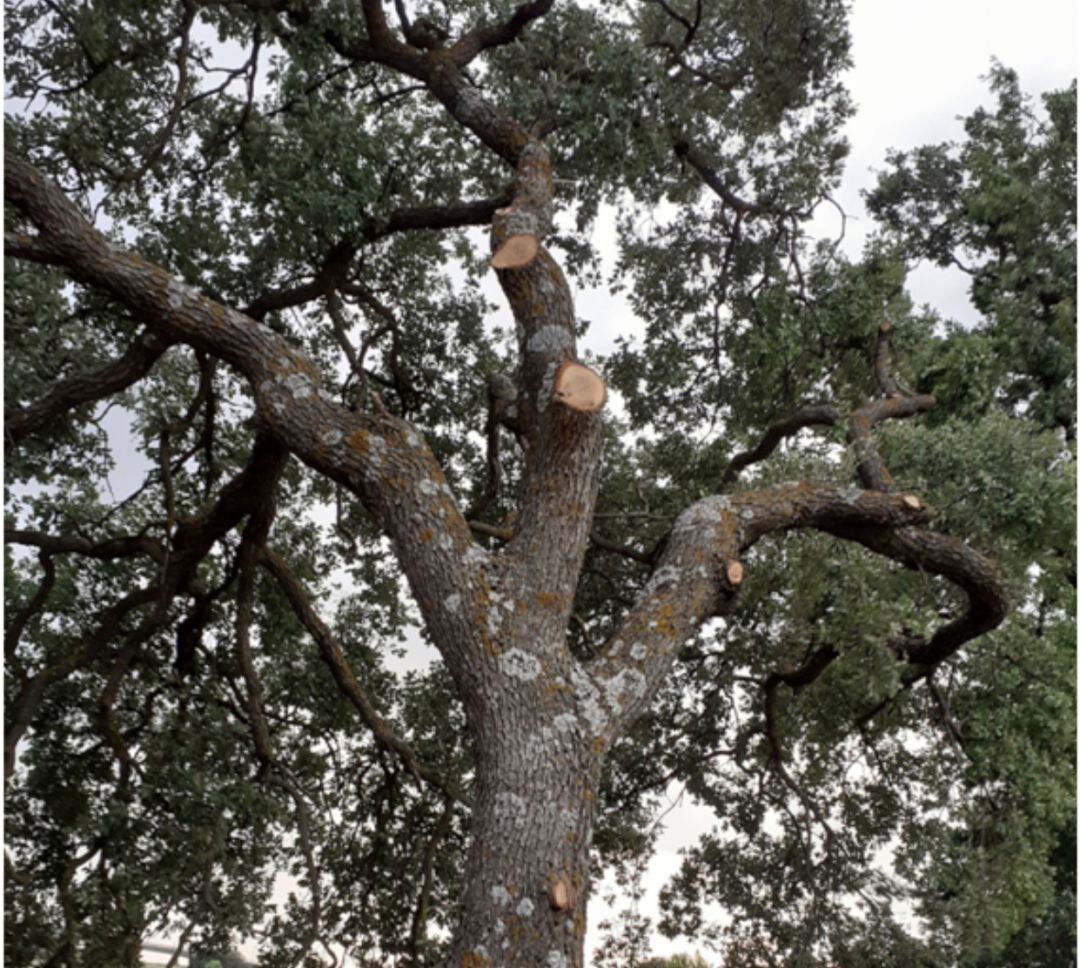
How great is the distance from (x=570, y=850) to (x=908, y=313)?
5.09 metres

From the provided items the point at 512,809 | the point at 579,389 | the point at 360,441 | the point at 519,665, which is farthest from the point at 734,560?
the point at 360,441

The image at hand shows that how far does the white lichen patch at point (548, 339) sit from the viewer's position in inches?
165

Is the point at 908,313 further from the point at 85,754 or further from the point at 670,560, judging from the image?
the point at 85,754

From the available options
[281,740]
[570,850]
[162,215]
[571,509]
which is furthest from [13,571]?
[570,850]

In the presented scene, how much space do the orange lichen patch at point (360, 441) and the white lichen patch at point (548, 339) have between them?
2.61 ft

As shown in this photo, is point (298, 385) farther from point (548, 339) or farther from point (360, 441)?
point (548, 339)

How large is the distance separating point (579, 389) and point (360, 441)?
878 mm

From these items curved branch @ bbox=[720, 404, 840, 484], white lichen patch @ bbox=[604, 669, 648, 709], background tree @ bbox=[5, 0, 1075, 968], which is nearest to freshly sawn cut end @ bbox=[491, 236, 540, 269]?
background tree @ bbox=[5, 0, 1075, 968]

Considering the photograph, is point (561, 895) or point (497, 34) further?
point (497, 34)

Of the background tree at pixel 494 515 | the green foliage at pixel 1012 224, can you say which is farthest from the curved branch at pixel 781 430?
the green foliage at pixel 1012 224

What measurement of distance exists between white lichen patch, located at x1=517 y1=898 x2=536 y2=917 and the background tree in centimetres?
2

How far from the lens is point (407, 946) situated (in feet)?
21.5

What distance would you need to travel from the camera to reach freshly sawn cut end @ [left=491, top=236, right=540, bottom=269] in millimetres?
4383

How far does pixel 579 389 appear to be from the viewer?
386 centimetres
